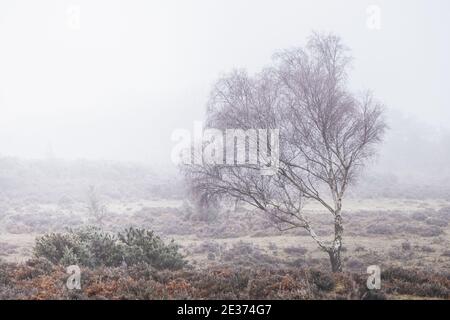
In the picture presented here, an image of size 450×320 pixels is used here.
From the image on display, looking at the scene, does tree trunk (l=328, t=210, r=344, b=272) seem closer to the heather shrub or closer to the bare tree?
the bare tree

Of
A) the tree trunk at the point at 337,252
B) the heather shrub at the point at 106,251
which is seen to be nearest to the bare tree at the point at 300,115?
the tree trunk at the point at 337,252

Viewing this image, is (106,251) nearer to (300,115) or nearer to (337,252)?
(337,252)

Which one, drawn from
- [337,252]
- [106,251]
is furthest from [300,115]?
[106,251]

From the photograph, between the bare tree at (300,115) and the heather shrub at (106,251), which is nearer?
the heather shrub at (106,251)

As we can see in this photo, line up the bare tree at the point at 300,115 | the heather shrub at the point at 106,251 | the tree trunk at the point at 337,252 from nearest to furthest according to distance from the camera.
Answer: the heather shrub at the point at 106,251 < the bare tree at the point at 300,115 < the tree trunk at the point at 337,252

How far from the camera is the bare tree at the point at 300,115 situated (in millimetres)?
14125

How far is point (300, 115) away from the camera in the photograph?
14273mm

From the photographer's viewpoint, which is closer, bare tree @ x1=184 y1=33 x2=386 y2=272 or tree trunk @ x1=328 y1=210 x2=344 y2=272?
bare tree @ x1=184 y1=33 x2=386 y2=272

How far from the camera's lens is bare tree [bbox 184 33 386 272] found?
1412 cm

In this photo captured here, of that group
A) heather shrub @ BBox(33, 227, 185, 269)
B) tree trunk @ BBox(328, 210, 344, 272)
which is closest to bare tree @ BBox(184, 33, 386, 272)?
tree trunk @ BBox(328, 210, 344, 272)

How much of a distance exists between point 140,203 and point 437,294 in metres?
35.6

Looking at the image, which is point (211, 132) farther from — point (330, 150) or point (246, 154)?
point (330, 150)

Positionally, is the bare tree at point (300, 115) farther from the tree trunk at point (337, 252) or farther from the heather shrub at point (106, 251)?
the heather shrub at point (106, 251)
